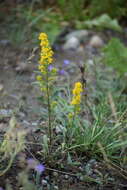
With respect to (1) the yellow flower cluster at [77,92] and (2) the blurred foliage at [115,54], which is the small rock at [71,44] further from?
(1) the yellow flower cluster at [77,92]

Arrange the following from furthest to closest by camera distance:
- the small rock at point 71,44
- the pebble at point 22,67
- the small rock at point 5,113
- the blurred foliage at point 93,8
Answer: the blurred foliage at point 93,8, the small rock at point 71,44, the pebble at point 22,67, the small rock at point 5,113

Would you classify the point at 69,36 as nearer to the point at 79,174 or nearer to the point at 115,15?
the point at 115,15

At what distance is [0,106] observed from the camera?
96.8 inches

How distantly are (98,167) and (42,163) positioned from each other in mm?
300

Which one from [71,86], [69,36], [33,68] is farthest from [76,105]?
[69,36]

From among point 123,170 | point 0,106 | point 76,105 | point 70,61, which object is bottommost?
point 70,61

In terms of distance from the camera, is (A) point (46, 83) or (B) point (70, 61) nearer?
(A) point (46, 83)

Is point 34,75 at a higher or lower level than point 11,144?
lower

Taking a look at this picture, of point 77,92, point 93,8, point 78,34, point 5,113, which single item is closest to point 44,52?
point 77,92

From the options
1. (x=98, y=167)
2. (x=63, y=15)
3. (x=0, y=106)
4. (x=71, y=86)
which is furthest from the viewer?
(x=63, y=15)

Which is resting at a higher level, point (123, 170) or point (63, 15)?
point (123, 170)

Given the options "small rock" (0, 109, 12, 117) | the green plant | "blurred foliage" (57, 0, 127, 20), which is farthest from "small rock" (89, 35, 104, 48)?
the green plant

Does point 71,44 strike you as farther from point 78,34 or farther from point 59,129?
point 59,129

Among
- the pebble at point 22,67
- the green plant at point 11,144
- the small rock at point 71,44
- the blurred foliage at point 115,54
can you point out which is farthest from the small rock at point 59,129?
the small rock at point 71,44
